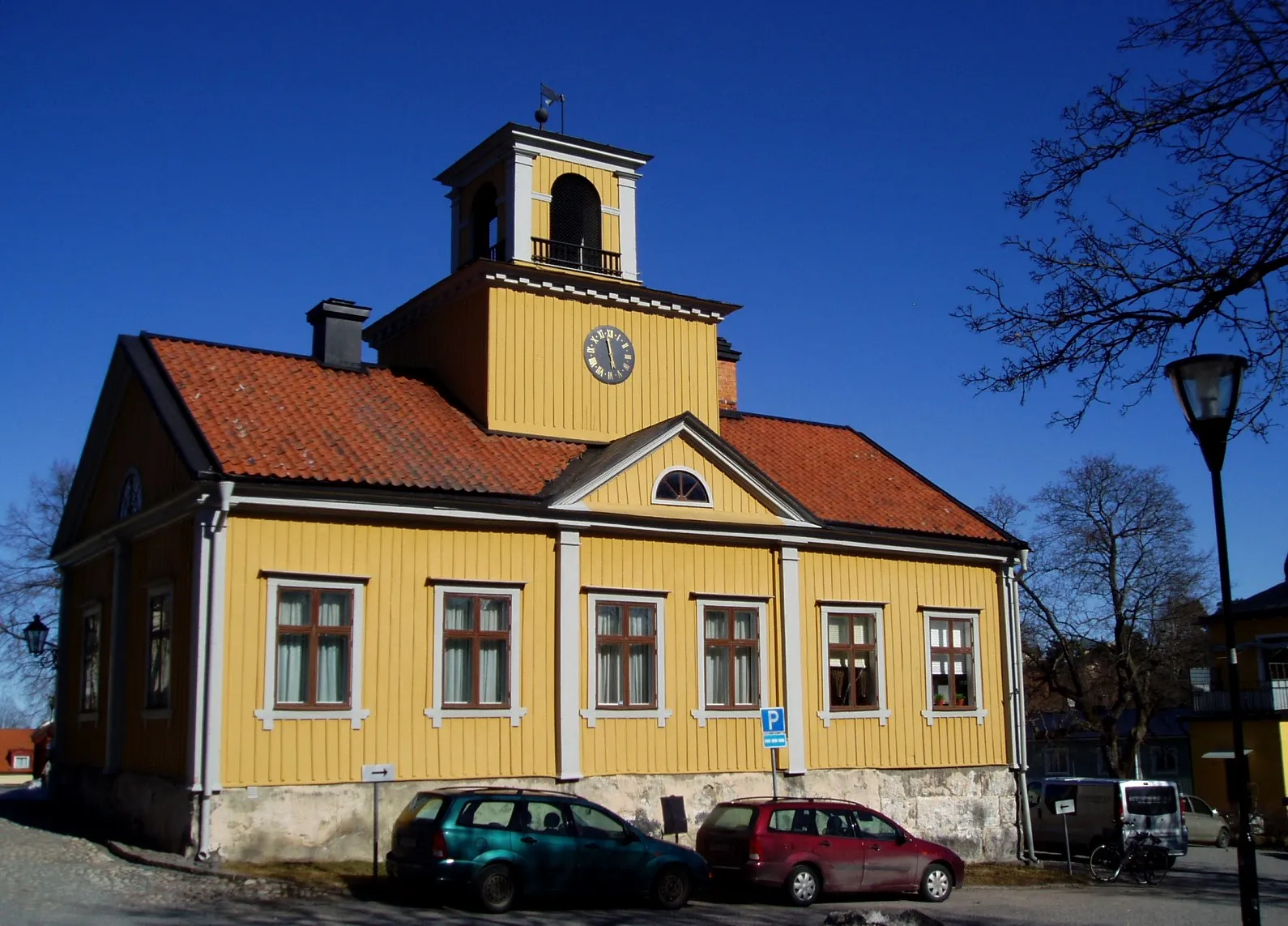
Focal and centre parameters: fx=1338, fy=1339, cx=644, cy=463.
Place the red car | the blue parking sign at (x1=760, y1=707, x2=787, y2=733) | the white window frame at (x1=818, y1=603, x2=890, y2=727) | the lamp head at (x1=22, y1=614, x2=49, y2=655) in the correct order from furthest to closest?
the lamp head at (x1=22, y1=614, x2=49, y2=655) → the white window frame at (x1=818, y1=603, x2=890, y2=727) → the blue parking sign at (x1=760, y1=707, x2=787, y2=733) → the red car

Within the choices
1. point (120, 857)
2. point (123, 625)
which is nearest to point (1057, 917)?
point (120, 857)

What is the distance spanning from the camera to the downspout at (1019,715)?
25.4 metres

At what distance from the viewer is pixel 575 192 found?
25.8 m

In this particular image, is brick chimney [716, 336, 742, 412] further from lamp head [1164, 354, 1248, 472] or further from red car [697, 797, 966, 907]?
lamp head [1164, 354, 1248, 472]

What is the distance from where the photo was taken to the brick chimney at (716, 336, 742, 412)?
30141mm

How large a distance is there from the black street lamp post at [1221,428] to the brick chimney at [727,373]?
20.5 m

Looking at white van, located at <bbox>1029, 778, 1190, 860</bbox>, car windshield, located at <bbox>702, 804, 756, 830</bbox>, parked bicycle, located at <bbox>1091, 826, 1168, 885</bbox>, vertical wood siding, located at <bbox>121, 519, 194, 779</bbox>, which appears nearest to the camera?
car windshield, located at <bbox>702, 804, 756, 830</bbox>

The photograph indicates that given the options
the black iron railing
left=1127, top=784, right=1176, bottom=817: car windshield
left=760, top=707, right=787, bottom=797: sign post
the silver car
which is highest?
the black iron railing

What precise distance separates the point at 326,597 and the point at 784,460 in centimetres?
1077

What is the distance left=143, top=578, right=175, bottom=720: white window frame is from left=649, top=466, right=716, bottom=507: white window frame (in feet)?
25.0

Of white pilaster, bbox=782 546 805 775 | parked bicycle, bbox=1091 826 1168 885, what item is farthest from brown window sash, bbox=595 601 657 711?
parked bicycle, bbox=1091 826 1168 885

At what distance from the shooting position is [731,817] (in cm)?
1889

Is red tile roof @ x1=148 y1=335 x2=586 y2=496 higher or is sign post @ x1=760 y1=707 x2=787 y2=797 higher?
red tile roof @ x1=148 y1=335 x2=586 y2=496

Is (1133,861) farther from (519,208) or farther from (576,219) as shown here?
(519,208)
